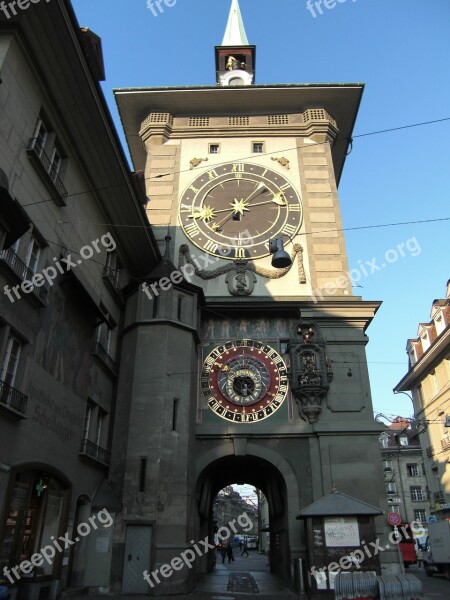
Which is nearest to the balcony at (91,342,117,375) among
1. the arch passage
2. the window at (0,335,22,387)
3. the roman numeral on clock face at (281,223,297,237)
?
the window at (0,335,22,387)

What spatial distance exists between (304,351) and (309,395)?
1.73 meters

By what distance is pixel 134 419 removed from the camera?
16.5 metres

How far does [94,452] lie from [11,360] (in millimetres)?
5409

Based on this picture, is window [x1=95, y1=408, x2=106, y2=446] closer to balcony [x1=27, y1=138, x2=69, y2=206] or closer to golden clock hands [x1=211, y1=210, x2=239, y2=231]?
balcony [x1=27, y1=138, x2=69, y2=206]

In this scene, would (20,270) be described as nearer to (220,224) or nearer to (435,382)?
(220,224)

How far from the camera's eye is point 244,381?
19.5m

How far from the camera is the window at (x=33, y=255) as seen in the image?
40.2 ft

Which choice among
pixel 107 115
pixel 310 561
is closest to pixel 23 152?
pixel 107 115

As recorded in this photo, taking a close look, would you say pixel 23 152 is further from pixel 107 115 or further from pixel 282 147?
pixel 282 147

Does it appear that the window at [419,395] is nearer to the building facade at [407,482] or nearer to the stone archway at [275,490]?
the building facade at [407,482]

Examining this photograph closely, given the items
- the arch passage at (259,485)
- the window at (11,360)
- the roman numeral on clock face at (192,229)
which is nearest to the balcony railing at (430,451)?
the arch passage at (259,485)

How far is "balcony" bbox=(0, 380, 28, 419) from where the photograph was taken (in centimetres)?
1043

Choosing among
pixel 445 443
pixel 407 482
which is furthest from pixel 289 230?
pixel 407 482

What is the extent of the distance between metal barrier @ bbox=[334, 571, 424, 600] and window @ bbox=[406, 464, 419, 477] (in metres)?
47.9
